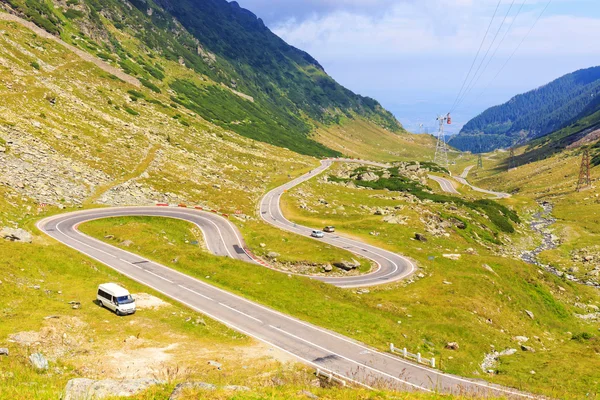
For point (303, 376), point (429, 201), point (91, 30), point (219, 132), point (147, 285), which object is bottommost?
point (147, 285)

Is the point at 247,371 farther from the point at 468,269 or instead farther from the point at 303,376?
the point at 468,269

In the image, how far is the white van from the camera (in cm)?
3318

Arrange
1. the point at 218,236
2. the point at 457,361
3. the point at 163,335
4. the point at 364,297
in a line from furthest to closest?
the point at 218,236
the point at 364,297
the point at 457,361
the point at 163,335

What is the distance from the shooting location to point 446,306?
1956 inches

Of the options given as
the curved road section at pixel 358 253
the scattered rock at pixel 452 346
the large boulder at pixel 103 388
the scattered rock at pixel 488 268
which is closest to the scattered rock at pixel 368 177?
the curved road section at pixel 358 253

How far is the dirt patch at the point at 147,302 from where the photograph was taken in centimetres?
3597

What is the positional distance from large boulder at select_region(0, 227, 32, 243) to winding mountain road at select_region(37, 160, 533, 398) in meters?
6.89

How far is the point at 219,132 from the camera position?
537 ft

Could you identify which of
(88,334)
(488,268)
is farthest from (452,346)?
(88,334)

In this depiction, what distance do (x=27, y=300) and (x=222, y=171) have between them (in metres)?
93.7

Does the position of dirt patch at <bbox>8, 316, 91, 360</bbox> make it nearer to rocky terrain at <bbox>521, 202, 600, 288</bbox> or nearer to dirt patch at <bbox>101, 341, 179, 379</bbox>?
dirt patch at <bbox>101, 341, 179, 379</bbox>

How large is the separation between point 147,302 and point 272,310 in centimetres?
1224

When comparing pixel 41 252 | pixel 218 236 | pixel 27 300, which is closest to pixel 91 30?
pixel 218 236

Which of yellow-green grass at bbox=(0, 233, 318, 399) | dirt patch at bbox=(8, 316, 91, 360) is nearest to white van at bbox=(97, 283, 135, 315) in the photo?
yellow-green grass at bbox=(0, 233, 318, 399)
